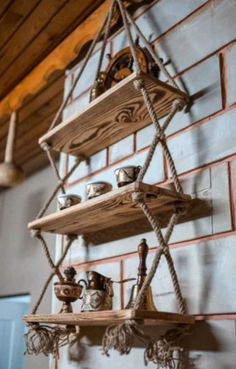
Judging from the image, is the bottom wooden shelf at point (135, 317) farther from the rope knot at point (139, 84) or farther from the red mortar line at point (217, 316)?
the rope knot at point (139, 84)

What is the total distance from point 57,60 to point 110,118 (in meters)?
0.66

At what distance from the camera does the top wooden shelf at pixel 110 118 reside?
117cm

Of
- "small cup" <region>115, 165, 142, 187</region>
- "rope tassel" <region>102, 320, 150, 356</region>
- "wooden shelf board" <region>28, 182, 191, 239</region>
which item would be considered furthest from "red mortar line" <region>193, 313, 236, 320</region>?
"small cup" <region>115, 165, 142, 187</region>

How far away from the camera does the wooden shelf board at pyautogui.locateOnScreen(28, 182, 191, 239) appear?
1042mm

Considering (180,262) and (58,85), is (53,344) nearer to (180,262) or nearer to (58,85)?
(180,262)

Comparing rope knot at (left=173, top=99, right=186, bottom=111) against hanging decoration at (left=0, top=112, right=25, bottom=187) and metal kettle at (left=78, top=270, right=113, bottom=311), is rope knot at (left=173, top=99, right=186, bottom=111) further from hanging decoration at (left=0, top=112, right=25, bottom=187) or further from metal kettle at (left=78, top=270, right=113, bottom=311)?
hanging decoration at (left=0, top=112, right=25, bottom=187)

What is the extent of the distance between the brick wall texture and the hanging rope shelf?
4cm

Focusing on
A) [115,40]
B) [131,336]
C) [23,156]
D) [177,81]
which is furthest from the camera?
[23,156]

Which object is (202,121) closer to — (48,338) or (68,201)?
(68,201)

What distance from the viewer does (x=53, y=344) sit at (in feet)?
4.44

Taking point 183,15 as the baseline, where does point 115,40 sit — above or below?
above

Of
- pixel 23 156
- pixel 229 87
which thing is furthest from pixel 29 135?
pixel 229 87

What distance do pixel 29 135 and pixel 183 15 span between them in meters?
1.59

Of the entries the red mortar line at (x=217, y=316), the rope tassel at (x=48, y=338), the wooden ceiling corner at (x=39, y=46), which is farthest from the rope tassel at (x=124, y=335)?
the wooden ceiling corner at (x=39, y=46)
